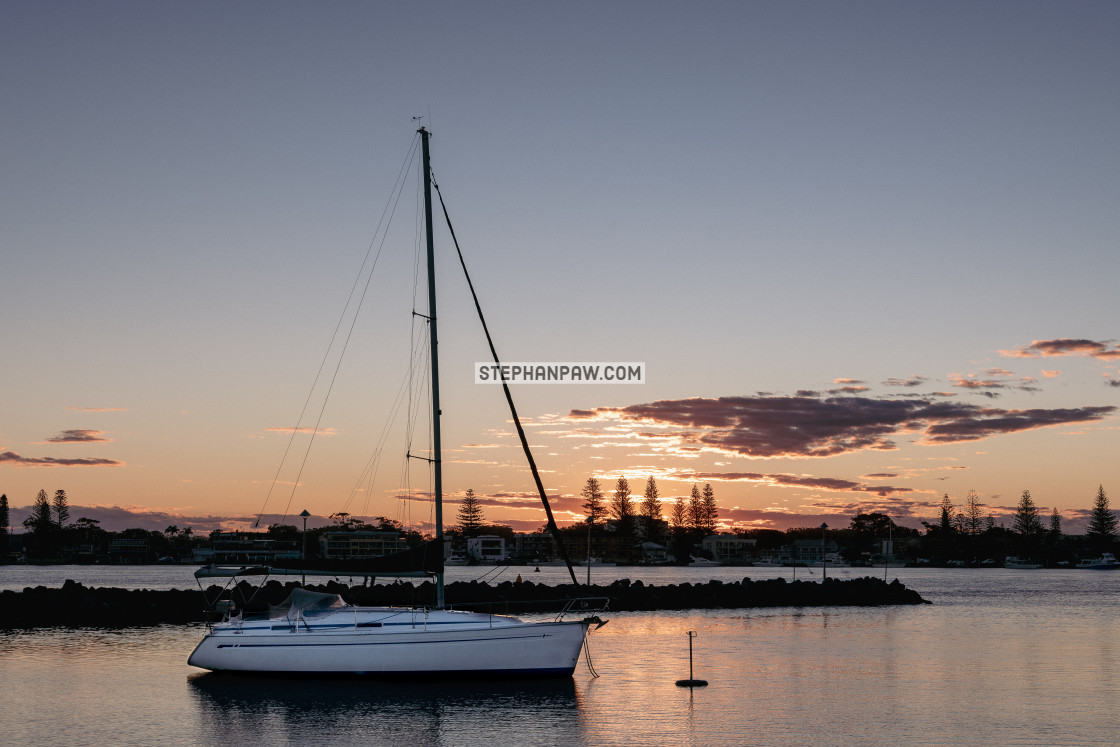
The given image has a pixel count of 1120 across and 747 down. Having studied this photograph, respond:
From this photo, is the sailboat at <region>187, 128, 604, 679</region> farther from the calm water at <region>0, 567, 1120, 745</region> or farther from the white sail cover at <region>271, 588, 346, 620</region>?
the calm water at <region>0, 567, 1120, 745</region>

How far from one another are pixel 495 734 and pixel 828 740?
286 inches

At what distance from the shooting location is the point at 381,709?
2486cm

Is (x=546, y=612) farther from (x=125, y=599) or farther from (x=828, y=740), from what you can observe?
(x=828, y=740)

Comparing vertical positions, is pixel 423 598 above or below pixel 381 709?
below

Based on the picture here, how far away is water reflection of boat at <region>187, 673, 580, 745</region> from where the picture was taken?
867 inches

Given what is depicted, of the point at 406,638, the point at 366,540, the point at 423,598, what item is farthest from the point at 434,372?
the point at 366,540

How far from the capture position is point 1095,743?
20781mm

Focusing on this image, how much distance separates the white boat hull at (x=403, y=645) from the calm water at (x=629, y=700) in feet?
2.14

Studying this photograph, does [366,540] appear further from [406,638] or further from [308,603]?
[406,638]

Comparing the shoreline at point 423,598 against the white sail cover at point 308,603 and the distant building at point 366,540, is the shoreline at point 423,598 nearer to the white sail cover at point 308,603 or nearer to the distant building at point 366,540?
the distant building at point 366,540

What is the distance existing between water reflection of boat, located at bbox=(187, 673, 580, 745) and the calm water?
0.24 feet

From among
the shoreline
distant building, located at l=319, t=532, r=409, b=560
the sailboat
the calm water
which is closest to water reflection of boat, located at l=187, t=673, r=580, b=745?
the calm water

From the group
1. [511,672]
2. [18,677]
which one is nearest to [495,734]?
[511,672]

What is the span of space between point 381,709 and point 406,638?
7.84 ft
